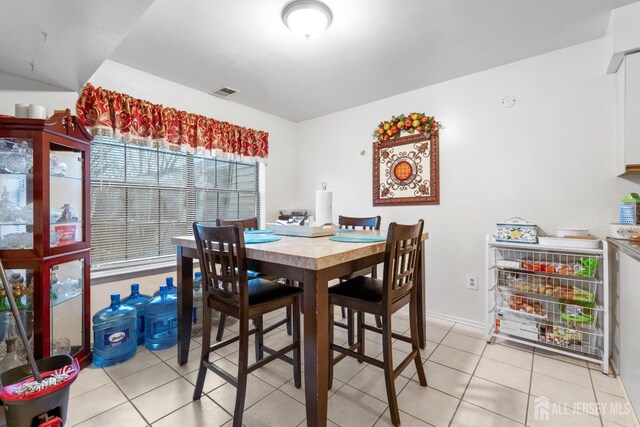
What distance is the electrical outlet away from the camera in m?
2.64

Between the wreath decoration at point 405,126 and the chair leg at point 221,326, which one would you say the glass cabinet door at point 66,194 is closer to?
the chair leg at point 221,326

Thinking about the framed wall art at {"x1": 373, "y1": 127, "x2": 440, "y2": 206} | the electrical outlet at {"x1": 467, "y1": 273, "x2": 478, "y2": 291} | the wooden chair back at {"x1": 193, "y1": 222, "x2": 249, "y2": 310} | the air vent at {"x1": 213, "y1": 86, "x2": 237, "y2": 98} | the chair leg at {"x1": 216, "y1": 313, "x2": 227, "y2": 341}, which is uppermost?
the air vent at {"x1": 213, "y1": 86, "x2": 237, "y2": 98}

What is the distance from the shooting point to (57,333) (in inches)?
76.5

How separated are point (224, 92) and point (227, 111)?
0.89ft

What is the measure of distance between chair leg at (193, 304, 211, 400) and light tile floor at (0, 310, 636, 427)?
0.07 meters

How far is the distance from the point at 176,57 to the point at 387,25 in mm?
1696

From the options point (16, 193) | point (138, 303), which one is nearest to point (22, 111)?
point (16, 193)

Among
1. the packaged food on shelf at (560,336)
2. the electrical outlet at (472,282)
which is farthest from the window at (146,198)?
Answer: the packaged food on shelf at (560,336)

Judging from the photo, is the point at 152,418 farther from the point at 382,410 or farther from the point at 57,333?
the point at 382,410

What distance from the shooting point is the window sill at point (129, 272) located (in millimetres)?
2273

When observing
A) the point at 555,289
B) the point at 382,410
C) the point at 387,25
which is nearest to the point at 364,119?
the point at 387,25

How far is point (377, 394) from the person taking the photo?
1694 mm

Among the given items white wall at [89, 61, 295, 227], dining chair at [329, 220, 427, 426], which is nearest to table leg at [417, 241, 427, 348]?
dining chair at [329, 220, 427, 426]

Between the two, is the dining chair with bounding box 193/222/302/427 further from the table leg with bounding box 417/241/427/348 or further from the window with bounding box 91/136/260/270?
the window with bounding box 91/136/260/270
